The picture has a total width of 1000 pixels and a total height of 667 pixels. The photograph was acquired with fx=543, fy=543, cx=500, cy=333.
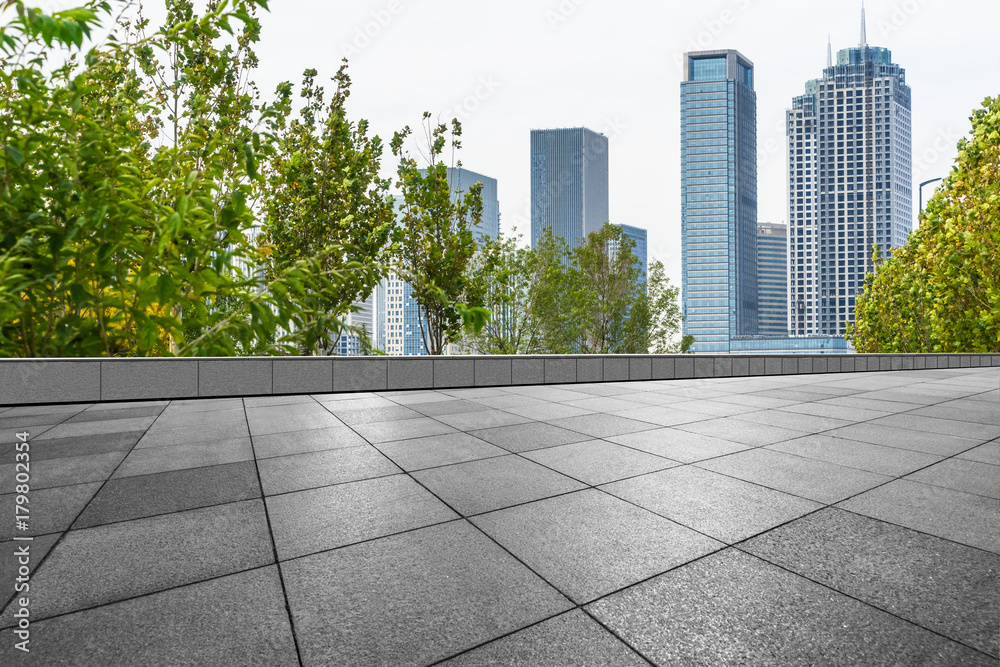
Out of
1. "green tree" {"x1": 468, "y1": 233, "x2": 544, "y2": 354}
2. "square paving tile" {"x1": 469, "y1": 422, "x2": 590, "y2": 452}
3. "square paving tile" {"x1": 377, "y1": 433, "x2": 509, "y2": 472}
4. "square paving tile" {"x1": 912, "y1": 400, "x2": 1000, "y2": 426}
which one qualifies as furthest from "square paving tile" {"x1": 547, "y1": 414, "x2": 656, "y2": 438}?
"green tree" {"x1": 468, "y1": 233, "x2": 544, "y2": 354}

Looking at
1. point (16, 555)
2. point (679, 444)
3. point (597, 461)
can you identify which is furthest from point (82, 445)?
point (679, 444)

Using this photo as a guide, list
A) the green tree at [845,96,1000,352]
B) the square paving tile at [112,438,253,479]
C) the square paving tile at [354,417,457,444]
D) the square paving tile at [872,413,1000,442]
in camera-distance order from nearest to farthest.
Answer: the square paving tile at [112,438,253,479], the square paving tile at [354,417,457,444], the square paving tile at [872,413,1000,442], the green tree at [845,96,1000,352]

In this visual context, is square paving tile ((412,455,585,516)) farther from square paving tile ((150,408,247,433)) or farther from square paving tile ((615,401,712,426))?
square paving tile ((150,408,247,433))

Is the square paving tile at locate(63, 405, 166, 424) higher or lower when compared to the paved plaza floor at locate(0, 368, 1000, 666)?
higher

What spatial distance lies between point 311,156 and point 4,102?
5231 millimetres

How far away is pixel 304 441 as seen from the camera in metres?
4.55

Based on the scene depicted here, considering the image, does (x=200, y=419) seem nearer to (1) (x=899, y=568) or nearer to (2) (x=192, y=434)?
(2) (x=192, y=434)

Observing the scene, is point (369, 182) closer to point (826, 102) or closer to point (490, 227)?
point (490, 227)

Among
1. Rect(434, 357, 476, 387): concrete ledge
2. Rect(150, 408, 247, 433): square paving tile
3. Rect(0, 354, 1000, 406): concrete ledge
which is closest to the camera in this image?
Rect(150, 408, 247, 433): square paving tile

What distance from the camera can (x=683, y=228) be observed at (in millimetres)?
185375

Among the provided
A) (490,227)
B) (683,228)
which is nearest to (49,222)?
(490,227)

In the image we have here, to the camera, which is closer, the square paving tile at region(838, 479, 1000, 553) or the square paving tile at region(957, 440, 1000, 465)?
the square paving tile at region(838, 479, 1000, 553)

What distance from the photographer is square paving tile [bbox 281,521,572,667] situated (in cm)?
165

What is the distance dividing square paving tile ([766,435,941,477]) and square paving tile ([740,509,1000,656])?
49.2 inches
